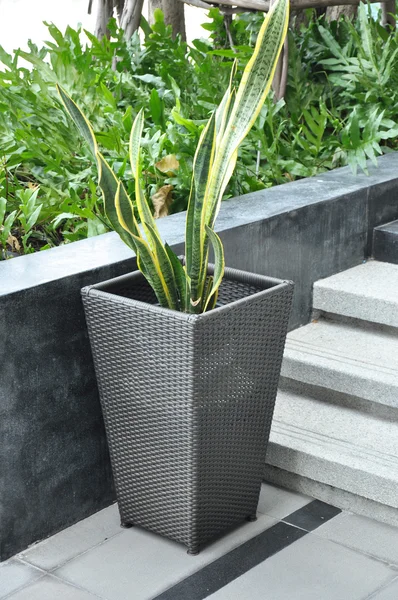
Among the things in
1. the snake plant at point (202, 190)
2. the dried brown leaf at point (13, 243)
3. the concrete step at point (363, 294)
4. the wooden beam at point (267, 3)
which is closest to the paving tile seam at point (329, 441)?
the concrete step at point (363, 294)

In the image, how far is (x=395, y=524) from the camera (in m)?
2.62

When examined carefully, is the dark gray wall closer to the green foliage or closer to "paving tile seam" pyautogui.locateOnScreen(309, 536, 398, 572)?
the green foliage

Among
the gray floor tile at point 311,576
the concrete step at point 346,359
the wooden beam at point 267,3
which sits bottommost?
the gray floor tile at point 311,576

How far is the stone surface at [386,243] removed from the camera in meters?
3.54

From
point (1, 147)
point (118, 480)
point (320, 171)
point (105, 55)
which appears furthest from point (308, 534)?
point (105, 55)

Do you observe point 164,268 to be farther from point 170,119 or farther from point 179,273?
point 170,119

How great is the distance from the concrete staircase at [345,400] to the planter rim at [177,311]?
589 millimetres

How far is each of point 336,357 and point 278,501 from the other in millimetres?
580

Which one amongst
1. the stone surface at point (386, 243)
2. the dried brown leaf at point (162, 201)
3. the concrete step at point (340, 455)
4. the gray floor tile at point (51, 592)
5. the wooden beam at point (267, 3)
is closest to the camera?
the gray floor tile at point (51, 592)

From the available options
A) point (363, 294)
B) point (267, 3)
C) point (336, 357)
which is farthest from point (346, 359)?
point (267, 3)

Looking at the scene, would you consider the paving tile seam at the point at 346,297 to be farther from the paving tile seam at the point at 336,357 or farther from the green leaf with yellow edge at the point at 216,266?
the green leaf with yellow edge at the point at 216,266

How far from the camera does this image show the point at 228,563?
2.44m

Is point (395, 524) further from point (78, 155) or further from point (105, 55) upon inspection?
point (105, 55)

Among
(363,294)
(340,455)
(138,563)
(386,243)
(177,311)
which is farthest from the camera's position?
(386,243)
